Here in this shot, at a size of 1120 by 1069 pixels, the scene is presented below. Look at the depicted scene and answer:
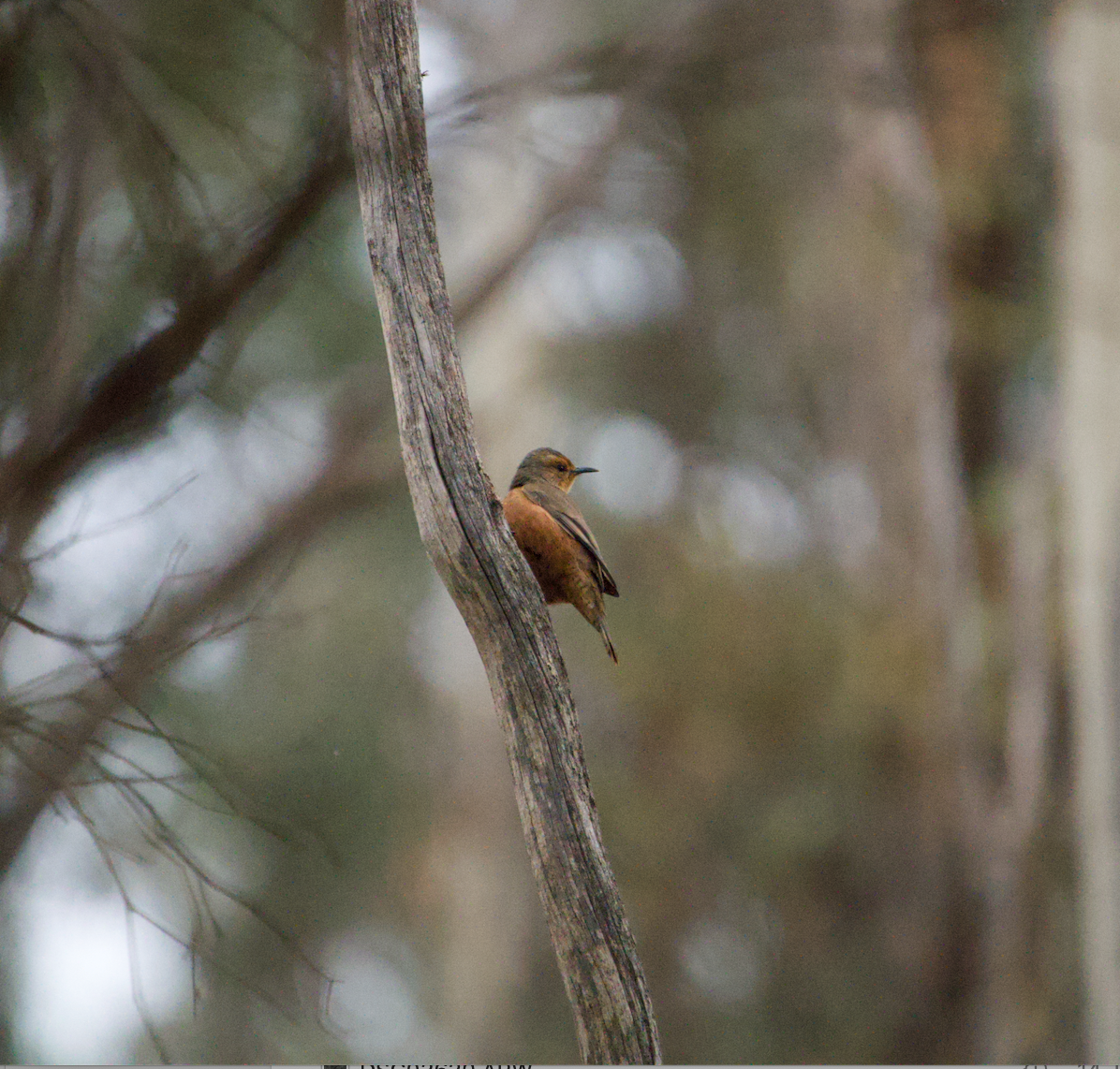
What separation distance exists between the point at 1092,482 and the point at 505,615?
3.44m

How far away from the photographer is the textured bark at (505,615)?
1.47 metres

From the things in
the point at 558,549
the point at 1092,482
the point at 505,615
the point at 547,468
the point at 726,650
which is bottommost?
the point at 505,615

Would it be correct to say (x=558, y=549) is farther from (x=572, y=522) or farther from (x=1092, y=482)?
(x=1092, y=482)

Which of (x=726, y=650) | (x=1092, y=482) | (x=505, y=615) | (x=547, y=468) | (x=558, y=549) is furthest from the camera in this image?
(x=726, y=650)

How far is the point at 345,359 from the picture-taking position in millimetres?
3402

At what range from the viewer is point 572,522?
1691mm

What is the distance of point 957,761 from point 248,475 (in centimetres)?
317

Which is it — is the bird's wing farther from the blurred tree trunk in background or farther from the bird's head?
the blurred tree trunk in background

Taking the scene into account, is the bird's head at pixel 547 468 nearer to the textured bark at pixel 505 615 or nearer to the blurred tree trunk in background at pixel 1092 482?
the textured bark at pixel 505 615

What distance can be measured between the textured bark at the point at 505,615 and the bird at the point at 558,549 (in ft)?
0.51

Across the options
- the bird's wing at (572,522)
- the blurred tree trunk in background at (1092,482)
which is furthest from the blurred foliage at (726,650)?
the bird's wing at (572,522)

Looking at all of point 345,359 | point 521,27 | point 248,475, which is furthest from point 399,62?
point 521,27

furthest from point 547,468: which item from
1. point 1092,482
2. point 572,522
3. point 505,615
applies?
point 1092,482

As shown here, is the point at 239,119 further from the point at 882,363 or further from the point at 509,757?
the point at 882,363
